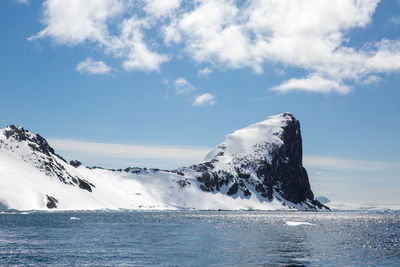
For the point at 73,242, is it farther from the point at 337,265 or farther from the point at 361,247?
the point at 361,247

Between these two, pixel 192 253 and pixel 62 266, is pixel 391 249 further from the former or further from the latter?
pixel 62 266

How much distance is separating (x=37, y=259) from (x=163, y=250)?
2220 cm

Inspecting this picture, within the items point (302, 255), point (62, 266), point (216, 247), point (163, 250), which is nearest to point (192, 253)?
point (163, 250)

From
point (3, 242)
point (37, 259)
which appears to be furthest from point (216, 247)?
point (3, 242)

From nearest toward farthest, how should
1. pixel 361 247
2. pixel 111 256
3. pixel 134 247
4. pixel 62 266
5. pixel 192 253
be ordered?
pixel 62 266, pixel 111 256, pixel 192 253, pixel 134 247, pixel 361 247

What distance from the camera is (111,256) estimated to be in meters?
68.4

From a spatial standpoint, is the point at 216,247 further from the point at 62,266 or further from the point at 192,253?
the point at 62,266

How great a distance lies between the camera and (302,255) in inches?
2835

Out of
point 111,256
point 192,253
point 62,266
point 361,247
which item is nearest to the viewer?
point 62,266

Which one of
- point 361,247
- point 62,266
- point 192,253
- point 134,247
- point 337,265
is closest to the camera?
point 62,266

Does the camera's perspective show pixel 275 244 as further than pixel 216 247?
Yes

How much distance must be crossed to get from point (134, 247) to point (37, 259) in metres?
21.9

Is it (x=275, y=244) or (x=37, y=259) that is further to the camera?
(x=275, y=244)

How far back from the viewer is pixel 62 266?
5741 centimetres
